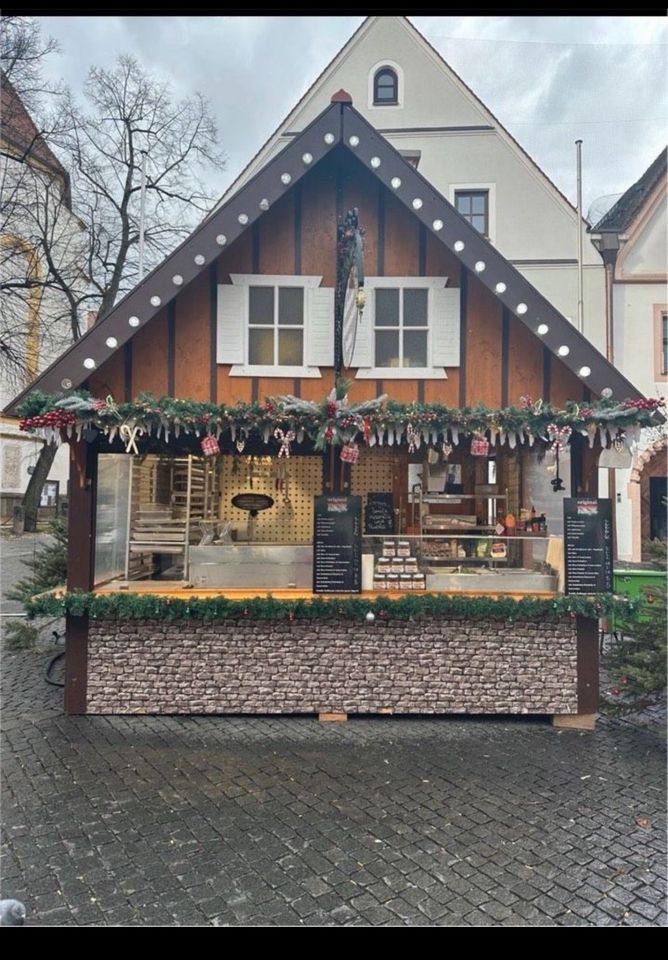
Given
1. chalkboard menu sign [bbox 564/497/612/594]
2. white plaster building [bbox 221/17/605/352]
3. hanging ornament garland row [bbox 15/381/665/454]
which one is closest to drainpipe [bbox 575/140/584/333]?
white plaster building [bbox 221/17/605/352]

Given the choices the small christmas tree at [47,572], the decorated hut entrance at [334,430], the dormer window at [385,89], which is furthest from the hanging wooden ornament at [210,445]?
the dormer window at [385,89]

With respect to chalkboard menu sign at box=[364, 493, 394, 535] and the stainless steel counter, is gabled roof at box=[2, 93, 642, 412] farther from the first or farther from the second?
chalkboard menu sign at box=[364, 493, 394, 535]

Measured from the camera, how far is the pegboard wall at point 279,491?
316 inches

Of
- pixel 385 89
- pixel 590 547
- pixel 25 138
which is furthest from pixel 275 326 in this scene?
pixel 25 138

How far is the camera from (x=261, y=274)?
6133mm

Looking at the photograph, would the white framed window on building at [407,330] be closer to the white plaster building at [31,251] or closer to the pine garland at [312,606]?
the pine garland at [312,606]

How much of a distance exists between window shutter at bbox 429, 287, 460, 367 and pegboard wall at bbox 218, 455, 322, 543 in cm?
255

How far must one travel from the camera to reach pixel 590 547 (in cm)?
578

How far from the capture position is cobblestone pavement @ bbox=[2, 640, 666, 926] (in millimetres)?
3227

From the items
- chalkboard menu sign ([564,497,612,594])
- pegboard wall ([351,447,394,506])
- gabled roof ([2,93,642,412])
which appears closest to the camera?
gabled roof ([2,93,642,412])

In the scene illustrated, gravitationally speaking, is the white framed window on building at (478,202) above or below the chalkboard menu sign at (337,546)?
above

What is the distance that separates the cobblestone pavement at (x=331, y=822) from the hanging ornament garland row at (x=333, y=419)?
9.03 feet

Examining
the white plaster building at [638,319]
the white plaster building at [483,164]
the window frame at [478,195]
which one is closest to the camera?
the white plaster building at [638,319]

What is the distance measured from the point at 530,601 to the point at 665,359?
39.6ft
